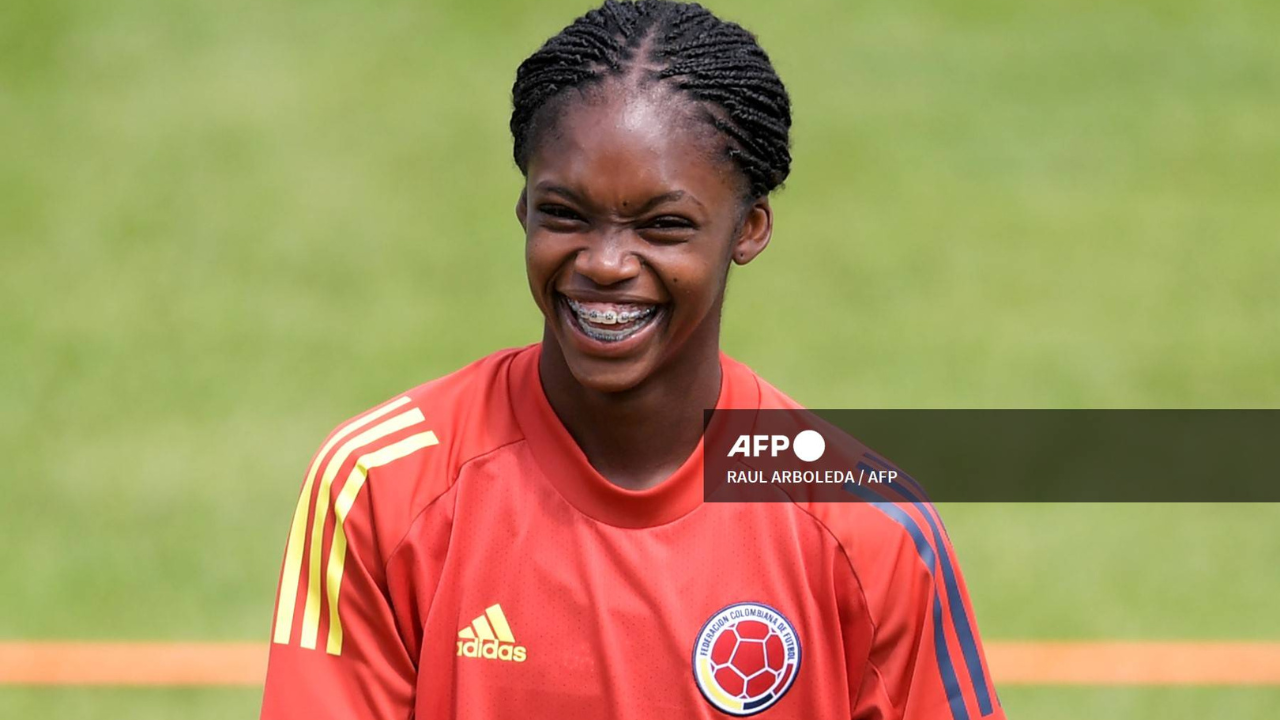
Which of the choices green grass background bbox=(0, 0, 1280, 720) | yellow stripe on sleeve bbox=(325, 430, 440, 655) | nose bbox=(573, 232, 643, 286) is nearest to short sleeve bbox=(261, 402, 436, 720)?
yellow stripe on sleeve bbox=(325, 430, 440, 655)

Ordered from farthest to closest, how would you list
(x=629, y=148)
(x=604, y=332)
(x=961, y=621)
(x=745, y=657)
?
(x=961, y=621)
(x=745, y=657)
(x=604, y=332)
(x=629, y=148)

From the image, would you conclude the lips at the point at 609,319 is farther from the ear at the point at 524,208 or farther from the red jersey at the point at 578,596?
the red jersey at the point at 578,596

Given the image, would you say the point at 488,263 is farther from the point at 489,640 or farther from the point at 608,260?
the point at 608,260

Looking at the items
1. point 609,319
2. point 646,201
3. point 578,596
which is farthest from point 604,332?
point 578,596

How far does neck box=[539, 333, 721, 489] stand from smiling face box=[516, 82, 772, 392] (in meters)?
0.12

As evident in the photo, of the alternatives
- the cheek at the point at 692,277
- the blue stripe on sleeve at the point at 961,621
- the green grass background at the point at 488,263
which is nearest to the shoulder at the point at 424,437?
the cheek at the point at 692,277

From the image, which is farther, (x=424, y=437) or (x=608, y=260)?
(x=424, y=437)

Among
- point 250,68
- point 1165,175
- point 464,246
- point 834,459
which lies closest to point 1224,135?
point 1165,175

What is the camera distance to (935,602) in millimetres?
3949

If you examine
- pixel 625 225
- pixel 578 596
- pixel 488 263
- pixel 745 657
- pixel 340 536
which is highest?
pixel 488 263

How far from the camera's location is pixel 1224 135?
13.3 meters

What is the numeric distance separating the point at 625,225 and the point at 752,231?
1.25 feet

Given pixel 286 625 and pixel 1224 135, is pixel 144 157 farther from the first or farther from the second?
pixel 286 625

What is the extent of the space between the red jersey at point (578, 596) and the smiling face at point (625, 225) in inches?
11.8
